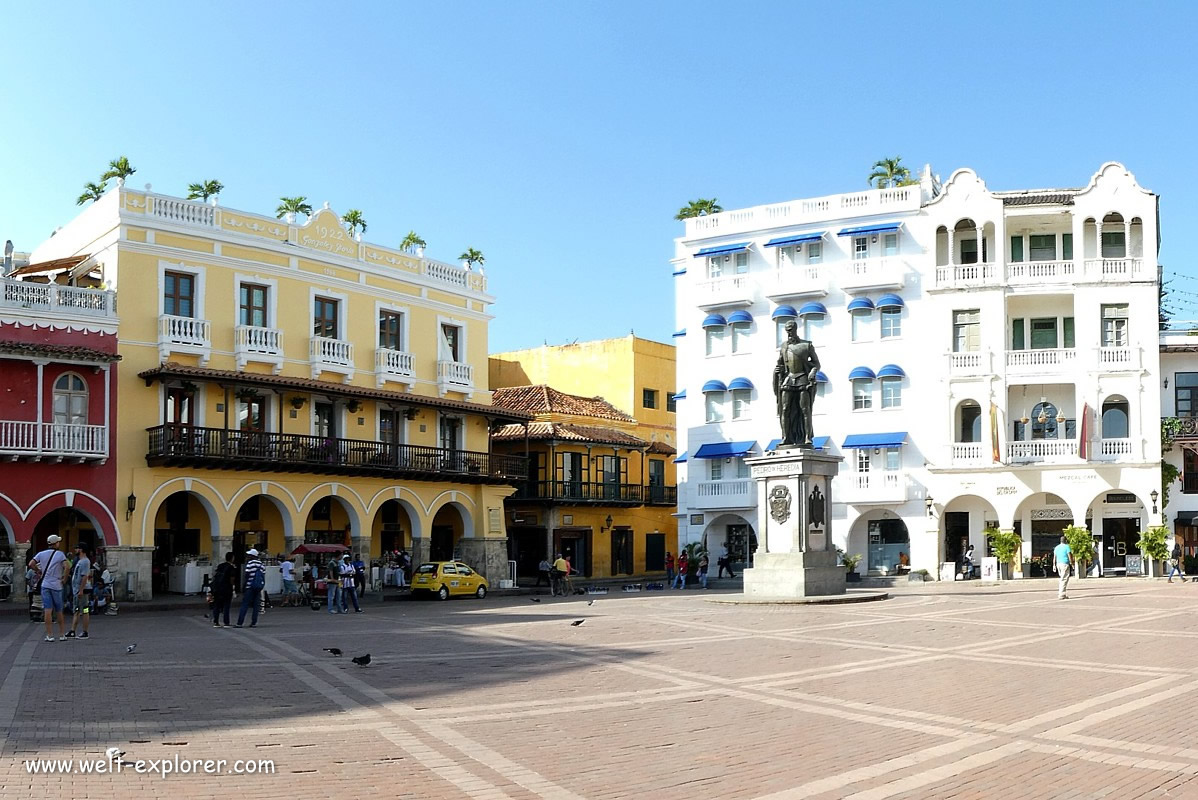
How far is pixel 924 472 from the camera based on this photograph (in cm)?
4741

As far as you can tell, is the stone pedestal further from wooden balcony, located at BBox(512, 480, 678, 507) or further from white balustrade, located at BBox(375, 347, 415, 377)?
wooden balcony, located at BBox(512, 480, 678, 507)

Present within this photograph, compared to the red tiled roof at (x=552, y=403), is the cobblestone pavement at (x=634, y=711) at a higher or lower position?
lower

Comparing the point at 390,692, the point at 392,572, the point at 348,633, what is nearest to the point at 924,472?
the point at 392,572

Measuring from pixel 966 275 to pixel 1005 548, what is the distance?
1069cm

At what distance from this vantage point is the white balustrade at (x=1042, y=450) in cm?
4556

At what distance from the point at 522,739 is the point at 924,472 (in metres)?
38.6

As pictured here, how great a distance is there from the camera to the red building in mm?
33312

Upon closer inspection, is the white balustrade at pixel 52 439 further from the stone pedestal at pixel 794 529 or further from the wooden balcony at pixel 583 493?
the wooden balcony at pixel 583 493

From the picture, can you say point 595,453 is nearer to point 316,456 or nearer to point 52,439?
point 316,456

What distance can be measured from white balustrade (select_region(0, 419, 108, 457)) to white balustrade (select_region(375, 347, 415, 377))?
34.9 feet

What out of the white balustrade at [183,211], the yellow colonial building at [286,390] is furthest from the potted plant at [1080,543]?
the white balustrade at [183,211]

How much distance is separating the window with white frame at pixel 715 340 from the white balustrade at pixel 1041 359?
11606 mm

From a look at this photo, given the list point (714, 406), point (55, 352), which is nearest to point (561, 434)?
point (714, 406)

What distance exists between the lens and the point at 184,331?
37.7 m
